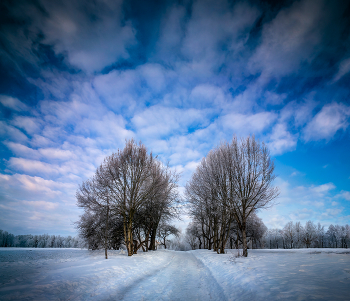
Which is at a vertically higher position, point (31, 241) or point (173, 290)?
point (173, 290)

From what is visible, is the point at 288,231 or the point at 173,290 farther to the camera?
the point at 288,231

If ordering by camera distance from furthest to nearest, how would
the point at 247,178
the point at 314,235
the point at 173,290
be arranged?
the point at 314,235, the point at 247,178, the point at 173,290

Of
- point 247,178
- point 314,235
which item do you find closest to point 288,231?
point 314,235

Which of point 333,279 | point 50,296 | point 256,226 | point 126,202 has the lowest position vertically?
point 256,226

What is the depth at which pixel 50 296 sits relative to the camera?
15.6ft

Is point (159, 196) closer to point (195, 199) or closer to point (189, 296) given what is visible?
point (195, 199)

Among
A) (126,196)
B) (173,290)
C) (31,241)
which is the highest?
(126,196)

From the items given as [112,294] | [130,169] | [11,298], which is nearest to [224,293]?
[112,294]

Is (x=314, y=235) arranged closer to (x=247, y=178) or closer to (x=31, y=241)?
(x=247, y=178)

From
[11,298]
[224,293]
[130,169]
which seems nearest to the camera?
[11,298]

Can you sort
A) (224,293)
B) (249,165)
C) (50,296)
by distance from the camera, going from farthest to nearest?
(249,165) < (224,293) < (50,296)

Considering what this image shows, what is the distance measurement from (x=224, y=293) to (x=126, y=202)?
13.0 m

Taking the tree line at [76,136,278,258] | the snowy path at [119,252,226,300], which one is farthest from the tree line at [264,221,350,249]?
the snowy path at [119,252,226,300]

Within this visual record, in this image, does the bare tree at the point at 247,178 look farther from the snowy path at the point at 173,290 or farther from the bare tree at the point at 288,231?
the bare tree at the point at 288,231
